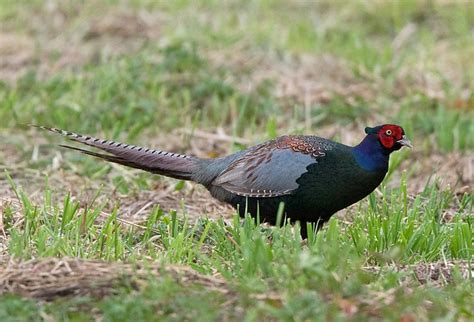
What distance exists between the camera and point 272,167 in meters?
5.66

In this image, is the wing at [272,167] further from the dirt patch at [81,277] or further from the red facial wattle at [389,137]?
the dirt patch at [81,277]

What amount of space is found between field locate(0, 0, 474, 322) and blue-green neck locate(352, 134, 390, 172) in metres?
0.25

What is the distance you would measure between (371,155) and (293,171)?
0.42 metres

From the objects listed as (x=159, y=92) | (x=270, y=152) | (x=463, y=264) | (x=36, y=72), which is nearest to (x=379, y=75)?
(x=159, y=92)

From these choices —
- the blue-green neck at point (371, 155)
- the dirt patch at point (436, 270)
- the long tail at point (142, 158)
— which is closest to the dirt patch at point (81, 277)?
the dirt patch at point (436, 270)

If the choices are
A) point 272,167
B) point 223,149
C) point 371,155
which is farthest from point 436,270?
point 223,149

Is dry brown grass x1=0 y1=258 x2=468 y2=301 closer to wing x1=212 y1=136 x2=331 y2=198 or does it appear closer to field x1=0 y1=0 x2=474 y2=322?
field x1=0 y1=0 x2=474 y2=322

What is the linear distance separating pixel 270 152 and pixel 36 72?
12.9ft

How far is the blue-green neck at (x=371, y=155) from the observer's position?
217 inches

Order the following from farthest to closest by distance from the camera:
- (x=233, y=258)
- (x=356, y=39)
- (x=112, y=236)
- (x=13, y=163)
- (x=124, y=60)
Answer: (x=356, y=39)
(x=124, y=60)
(x=13, y=163)
(x=112, y=236)
(x=233, y=258)

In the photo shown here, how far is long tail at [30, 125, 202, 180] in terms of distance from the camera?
19.3ft

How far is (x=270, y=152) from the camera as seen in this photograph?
227 inches

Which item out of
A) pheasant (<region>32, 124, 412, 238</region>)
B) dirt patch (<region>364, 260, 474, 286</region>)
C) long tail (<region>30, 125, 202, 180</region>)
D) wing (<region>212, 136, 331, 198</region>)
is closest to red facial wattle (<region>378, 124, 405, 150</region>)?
pheasant (<region>32, 124, 412, 238</region>)

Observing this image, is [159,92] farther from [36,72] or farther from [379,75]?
[379,75]
